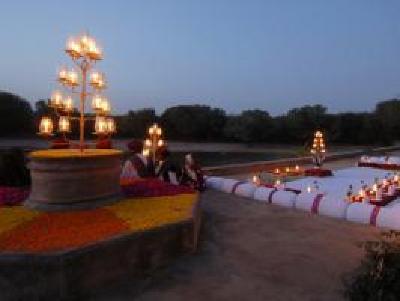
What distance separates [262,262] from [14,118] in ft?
254

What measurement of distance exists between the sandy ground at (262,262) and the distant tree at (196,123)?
66662 mm

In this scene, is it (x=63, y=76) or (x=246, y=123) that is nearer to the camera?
(x=63, y=76)

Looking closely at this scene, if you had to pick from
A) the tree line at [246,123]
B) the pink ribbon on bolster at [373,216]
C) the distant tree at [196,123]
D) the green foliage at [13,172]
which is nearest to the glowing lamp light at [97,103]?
the green foliage at [13,172]

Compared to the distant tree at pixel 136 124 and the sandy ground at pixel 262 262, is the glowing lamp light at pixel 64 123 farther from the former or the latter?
the distant tree at pixel 136 124

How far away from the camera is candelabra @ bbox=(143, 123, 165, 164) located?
552 inches

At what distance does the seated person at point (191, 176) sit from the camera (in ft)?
44.2

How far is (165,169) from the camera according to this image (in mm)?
13375

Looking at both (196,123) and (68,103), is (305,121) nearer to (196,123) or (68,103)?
(196,123)

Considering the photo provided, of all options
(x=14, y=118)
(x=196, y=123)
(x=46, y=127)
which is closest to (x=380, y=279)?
(x=46, y=127)

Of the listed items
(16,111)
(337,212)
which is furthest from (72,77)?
(16,111)

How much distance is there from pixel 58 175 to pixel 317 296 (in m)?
4.97

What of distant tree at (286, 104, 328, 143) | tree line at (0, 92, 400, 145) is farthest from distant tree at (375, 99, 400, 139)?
distant tree at (286, 104, 328, 143)

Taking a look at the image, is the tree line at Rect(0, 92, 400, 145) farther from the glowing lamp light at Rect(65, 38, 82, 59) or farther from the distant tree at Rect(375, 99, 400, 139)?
the glowing lamp light at Rect(65, 38, 82, 59)

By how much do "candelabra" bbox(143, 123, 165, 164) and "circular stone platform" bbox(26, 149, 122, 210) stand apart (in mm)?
5381
